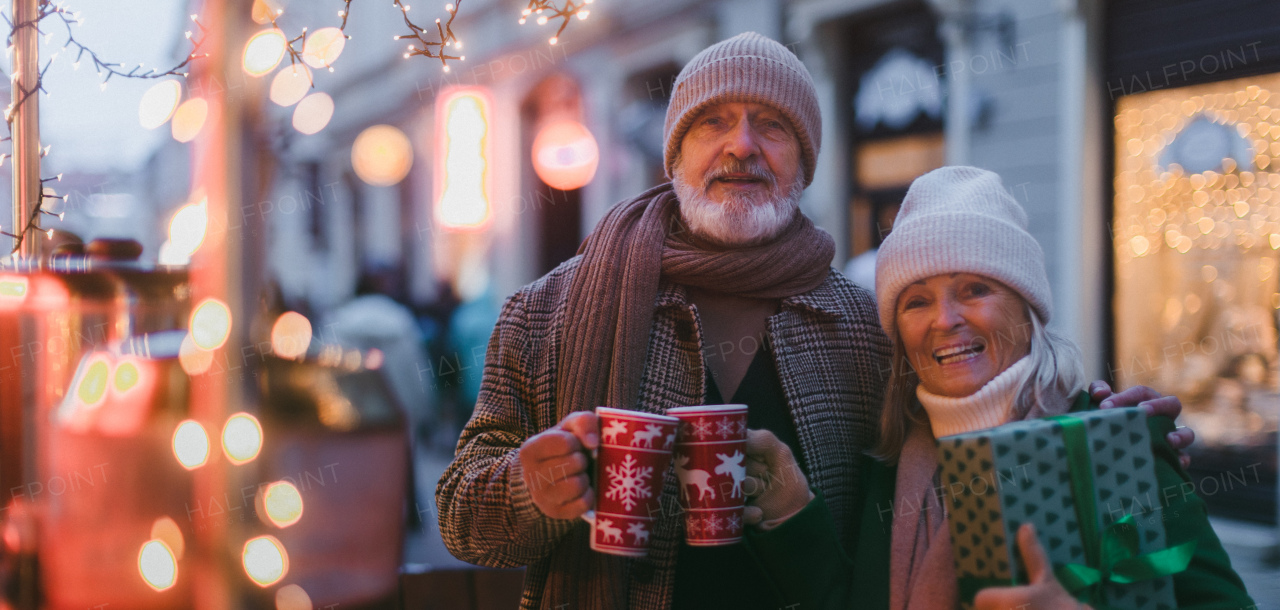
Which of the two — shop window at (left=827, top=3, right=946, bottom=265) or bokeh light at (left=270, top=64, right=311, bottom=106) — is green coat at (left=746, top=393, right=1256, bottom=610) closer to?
bokeh light at (left=270, top=64, right=311, bottom=106)

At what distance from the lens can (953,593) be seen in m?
1.53

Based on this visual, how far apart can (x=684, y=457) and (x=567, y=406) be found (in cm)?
50

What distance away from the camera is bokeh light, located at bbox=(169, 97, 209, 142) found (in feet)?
7.47

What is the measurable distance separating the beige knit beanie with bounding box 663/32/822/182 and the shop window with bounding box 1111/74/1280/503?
446cm

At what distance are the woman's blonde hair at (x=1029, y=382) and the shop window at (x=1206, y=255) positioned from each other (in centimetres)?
453

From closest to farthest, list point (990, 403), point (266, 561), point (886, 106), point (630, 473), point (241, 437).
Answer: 1. point (630, 473)
2. point (990, 403)
3. point (241, 437)
4. point (266, 561)
5. point (886, 106)

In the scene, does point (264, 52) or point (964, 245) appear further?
point (264, 52)

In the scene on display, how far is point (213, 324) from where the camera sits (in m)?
2.50

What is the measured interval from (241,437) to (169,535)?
0.93 meters

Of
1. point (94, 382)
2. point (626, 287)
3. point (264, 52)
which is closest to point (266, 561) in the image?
point (94, 382)

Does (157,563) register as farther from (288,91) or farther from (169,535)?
(288,91)

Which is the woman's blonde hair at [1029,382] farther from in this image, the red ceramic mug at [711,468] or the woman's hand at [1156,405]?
the red ceramic mug at [711,468]

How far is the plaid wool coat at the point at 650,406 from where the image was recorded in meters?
1.76

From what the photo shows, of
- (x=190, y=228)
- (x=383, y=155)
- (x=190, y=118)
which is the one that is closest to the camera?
(x=190, y=118)
